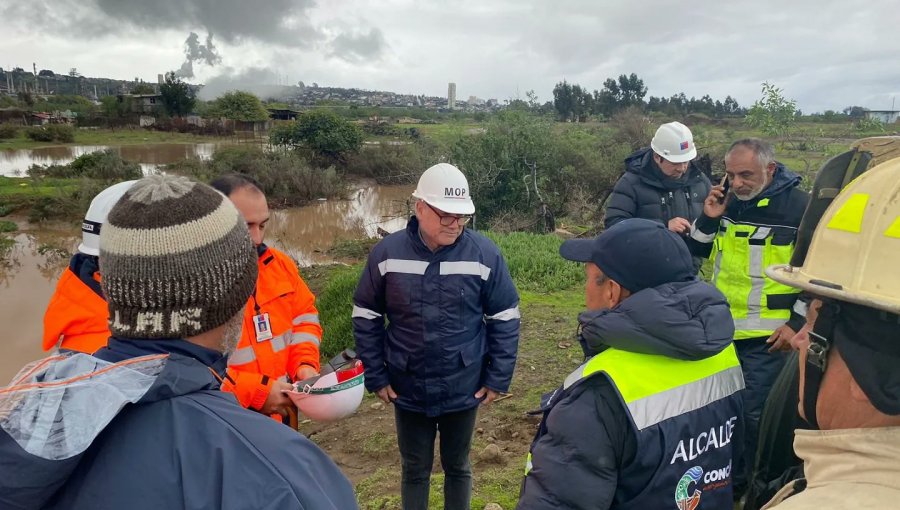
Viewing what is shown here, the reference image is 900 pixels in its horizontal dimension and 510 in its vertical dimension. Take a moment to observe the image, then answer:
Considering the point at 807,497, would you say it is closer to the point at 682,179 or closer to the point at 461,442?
the point at 461,442

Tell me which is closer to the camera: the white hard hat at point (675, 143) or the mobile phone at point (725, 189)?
the mobile phone at point (725, 189)

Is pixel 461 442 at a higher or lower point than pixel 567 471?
lower

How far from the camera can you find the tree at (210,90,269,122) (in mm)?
43125

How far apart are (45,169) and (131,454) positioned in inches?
1128

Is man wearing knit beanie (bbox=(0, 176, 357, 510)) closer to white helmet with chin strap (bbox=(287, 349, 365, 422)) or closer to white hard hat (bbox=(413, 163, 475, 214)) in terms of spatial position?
white helmet with chin strap (bbox=(287, 349, 365, 422))

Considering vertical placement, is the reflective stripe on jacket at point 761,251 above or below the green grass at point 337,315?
above

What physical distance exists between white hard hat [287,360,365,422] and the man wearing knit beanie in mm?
900

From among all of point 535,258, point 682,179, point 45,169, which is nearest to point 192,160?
point 45,169

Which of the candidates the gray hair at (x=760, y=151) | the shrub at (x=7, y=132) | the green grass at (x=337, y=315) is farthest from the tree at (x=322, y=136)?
the gray hair at (x=760, y=151)

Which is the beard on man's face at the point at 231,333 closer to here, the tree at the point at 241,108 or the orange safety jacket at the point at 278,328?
the orange safety jacket at the point at 278,328

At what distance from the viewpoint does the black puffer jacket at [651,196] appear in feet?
13.7

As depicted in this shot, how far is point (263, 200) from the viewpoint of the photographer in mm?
2689

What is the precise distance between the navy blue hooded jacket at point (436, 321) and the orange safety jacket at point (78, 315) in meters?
1.28

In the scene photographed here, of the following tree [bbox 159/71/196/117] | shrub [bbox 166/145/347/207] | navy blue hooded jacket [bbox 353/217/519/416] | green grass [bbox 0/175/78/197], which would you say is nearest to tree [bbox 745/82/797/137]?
navy blue hooded jacket [bbox 353/217/519/416]
